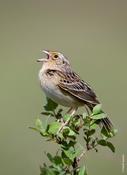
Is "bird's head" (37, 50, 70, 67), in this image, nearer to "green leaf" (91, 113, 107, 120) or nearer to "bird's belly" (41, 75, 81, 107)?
"bird's belly" (41, 75, 81, 107)

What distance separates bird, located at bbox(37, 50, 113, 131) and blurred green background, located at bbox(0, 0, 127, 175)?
1.72m

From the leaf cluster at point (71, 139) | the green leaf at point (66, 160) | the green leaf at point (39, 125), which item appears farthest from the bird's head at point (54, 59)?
the green leaf at point (66, 160)

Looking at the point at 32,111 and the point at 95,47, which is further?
the point at 95,47

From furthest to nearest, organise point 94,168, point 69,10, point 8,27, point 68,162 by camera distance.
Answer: point 69,10 → point 8,27 → point 94,168 → point 68,162

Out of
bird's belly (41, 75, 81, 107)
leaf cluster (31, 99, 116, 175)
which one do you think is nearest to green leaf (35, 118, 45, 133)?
leaf cluster (31, 99, 116, 175)

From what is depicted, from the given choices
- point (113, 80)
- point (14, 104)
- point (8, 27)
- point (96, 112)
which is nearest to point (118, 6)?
point (8, 27)

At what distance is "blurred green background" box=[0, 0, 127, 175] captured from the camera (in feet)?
28.7

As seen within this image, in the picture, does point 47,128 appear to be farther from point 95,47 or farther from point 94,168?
point 95,47

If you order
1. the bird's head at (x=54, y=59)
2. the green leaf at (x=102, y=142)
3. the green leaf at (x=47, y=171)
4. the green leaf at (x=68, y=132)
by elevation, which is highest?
the bird's head at (x=54, y=59)

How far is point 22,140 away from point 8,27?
10541mm

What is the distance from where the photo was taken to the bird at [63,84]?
593cm

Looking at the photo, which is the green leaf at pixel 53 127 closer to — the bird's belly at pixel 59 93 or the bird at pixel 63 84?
the bird at pixel 63 84

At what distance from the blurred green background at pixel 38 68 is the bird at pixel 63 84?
5.65ft

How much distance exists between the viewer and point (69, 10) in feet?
70.8
